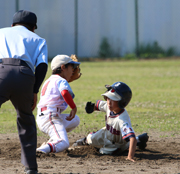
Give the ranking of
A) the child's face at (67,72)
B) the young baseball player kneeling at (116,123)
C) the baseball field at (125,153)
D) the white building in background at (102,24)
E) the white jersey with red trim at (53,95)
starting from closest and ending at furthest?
the baseball field at (125,153) → the young baseball player kneeling at (116,123) → the white jersey with red trim at (53,95) → the child's face at (67,72) → the white building in background at (102,24)

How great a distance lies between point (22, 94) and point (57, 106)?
1.36 meters

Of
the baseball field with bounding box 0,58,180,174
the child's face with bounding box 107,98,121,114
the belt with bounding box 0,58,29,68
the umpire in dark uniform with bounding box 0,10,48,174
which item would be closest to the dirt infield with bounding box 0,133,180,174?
the baseball field with bounding box 0,58,180,174

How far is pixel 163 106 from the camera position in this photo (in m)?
8.16

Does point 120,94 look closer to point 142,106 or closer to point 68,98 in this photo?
point 68,98

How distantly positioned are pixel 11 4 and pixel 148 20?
8.25 metres

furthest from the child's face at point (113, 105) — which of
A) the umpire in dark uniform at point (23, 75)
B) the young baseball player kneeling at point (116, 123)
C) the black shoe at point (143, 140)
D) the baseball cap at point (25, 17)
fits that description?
the baseball cap at point (25, 17)

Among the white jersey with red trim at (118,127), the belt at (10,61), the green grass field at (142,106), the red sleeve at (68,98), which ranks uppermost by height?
the belt at (10,61)

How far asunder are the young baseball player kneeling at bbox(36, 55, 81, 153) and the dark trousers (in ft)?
2.51

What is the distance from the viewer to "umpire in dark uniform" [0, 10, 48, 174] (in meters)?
3.49

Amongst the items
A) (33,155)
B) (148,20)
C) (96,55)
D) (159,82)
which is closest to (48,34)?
(96,55)

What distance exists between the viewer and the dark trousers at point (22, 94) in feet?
11.4

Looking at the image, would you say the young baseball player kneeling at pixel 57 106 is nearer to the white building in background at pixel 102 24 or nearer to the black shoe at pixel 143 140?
the black shoe at pixel 143 140

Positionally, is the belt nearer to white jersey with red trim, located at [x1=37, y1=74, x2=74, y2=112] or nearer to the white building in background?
white jersey with red trim, located at [x1=37, y1=74, x2=74, y2=112]

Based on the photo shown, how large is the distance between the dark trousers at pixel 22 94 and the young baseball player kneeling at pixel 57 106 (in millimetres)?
766
